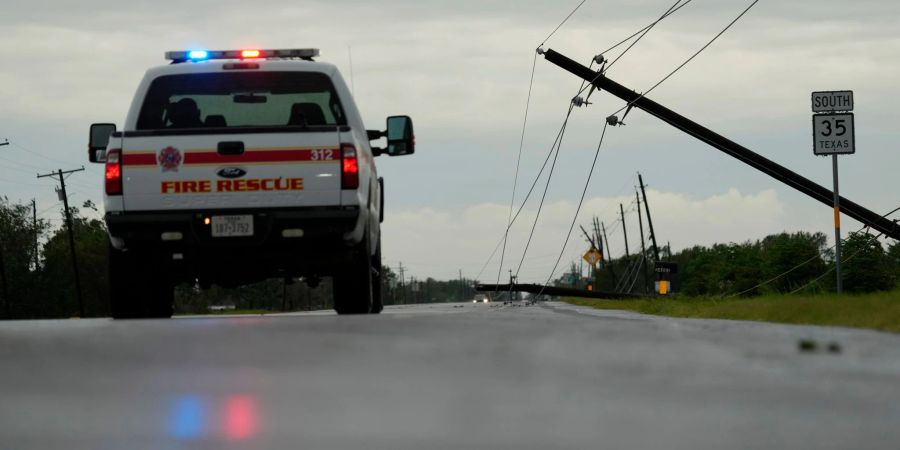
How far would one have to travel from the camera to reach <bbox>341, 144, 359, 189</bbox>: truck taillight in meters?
11.3

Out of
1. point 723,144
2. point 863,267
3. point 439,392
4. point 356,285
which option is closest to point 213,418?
point 439,392

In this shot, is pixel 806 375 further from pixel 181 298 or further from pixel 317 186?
pixel 181 298

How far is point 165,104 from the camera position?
12.2m

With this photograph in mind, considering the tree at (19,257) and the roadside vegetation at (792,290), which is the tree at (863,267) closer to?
the roadside vegetation at (792,290)

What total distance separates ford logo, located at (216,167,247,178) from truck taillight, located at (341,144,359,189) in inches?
32.9

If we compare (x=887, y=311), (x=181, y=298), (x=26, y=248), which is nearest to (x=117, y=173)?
(x=887, y=311)

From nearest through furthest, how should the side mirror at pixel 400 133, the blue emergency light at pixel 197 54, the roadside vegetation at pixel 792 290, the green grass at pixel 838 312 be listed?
1. the green grass at pixel 838 312
2. the roadside vegetation at pixel 792 290
3. the blue emergency light at pixel 197 54
4. the side mirror at pixel 400 133

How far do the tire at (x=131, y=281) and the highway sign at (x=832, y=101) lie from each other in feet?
41.8

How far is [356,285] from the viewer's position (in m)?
12.2

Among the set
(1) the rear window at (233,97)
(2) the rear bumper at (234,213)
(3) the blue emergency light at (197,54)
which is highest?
(3) the blue emergency light at (197,54)

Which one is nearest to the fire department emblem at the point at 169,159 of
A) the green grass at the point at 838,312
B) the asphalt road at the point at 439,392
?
the green grass at the point at 838,312

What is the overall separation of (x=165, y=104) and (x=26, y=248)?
11964 cm

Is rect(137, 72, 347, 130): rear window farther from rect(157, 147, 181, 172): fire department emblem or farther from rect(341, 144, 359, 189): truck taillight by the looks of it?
rect(341, 144, 359, 189): truck taillight

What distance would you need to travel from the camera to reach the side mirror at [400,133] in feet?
45.1
